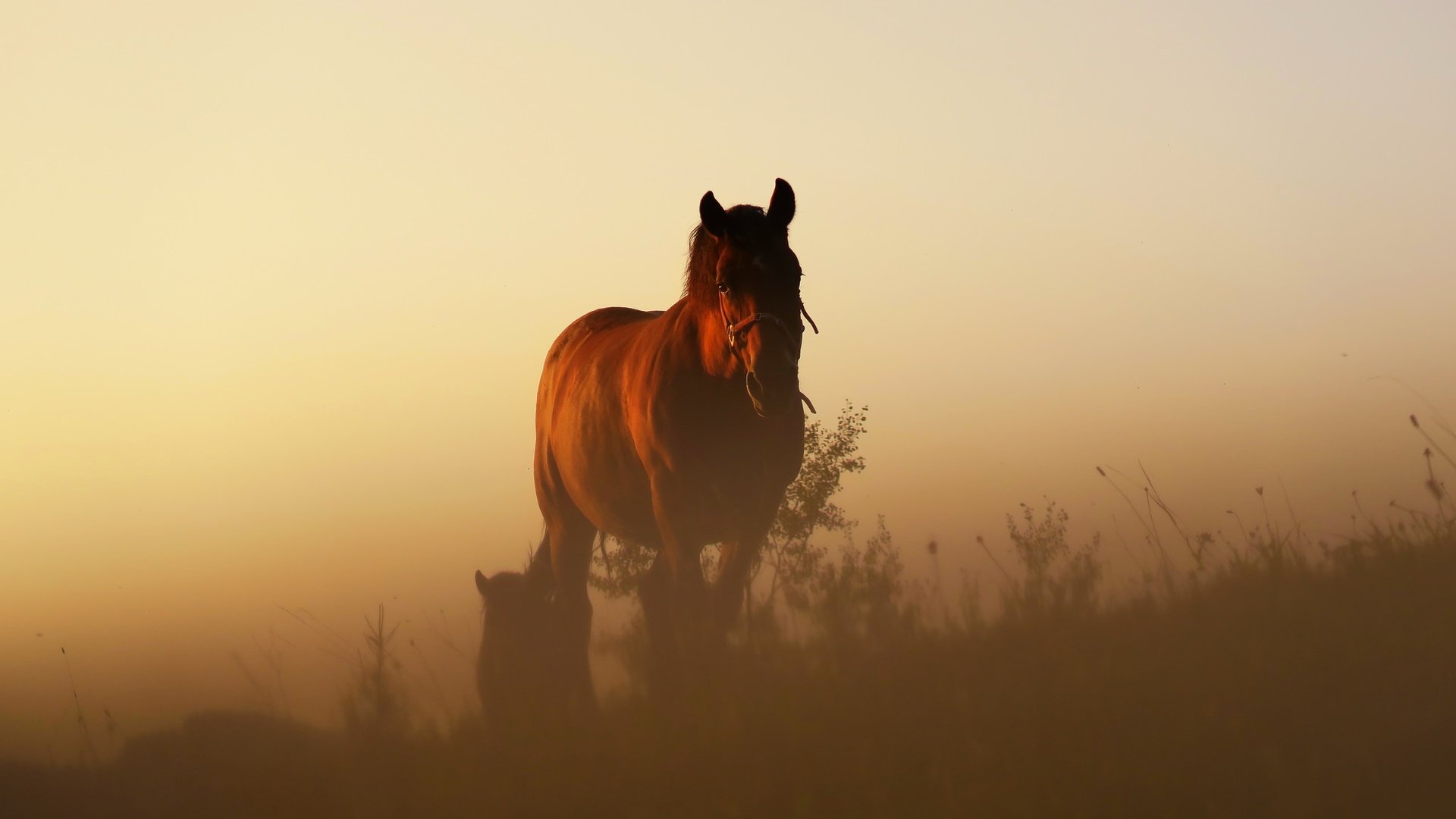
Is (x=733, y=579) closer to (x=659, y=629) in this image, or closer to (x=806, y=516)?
(x=659, y=629)

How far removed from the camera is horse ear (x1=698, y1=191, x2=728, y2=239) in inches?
235

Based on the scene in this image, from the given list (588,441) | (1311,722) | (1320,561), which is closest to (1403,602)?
(1320,561)

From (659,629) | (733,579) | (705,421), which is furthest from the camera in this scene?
(659,629)

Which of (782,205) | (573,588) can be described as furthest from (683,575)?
(573,588)

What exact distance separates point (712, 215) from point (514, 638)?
4761mm

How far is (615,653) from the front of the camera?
7352 mm

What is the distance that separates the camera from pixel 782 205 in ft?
20.9

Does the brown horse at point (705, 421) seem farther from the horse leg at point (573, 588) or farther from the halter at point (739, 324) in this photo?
the horse leg at point (573, 588)

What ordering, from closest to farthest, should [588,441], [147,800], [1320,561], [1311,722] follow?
[1311,722], [1320,561], [147,800], [588,441]

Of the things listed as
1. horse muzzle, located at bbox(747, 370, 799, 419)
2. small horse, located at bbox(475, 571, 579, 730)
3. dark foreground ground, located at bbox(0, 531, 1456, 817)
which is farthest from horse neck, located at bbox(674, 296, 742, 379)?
small horse, located at bbox(475, 571, 579, 730)

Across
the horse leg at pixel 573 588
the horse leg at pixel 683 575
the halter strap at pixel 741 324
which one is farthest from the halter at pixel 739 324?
the horse leg at pixel 573 588

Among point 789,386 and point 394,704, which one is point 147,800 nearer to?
point 394,704

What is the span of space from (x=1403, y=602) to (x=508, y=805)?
406 cm

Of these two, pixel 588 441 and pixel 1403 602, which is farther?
pixel 588 441
